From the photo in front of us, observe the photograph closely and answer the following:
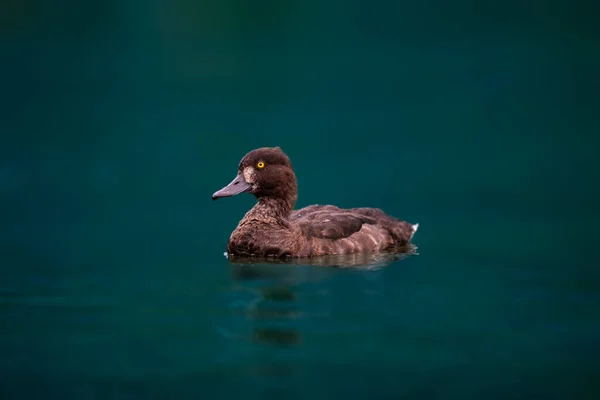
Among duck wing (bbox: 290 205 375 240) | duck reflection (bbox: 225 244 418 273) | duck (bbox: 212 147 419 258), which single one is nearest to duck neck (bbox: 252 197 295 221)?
duck (bbox: 212 147 419 258)

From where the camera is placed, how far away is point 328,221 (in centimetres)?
1050

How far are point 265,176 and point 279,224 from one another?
1.83 ft

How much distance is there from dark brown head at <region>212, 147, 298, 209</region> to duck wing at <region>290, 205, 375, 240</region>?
41cm

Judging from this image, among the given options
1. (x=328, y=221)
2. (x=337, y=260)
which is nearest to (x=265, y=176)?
(x=328, y=221)

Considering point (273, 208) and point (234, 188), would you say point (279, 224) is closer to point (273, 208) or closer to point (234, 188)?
point (273, 208)

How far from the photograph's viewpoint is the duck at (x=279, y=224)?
10.1 metres

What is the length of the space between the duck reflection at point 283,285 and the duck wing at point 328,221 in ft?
0.97

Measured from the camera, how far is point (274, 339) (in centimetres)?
709

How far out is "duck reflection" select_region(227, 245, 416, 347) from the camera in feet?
24.1

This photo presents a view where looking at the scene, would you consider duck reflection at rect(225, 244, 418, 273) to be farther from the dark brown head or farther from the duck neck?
the dark brown head

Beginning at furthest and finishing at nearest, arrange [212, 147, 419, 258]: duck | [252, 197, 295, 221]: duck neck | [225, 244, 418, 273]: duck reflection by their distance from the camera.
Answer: [252, 197, 295, 221]: duck neck < [212, 147, 419, 258]: duck < [225, 244, 418, 273]: duck reflection

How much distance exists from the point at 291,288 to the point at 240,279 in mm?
670

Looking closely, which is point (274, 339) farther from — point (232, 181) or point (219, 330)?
point (232, 181)

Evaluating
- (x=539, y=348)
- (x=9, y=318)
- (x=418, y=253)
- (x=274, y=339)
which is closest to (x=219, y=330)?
(x=274, y=339)
